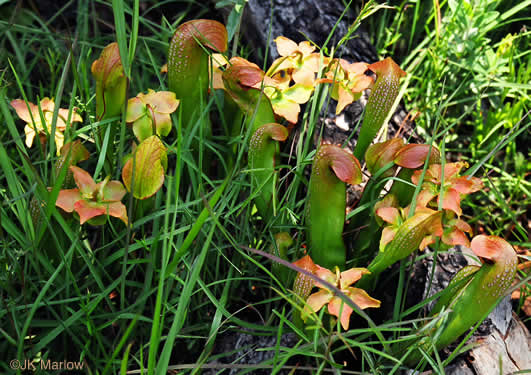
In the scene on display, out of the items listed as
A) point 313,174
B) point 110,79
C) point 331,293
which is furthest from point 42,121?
point 331,293

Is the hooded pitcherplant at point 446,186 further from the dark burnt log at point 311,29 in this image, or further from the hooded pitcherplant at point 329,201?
the dark burnt log at point 311,29

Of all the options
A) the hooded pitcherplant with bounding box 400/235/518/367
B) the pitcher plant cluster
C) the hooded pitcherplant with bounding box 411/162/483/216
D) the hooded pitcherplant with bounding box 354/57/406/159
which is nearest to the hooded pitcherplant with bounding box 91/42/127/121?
the pitcher plant cluster

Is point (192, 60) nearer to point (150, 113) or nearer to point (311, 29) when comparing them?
point (150, 113)

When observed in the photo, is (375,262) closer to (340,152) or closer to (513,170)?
(340,152)

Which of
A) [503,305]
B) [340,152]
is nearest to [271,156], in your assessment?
[340,152]

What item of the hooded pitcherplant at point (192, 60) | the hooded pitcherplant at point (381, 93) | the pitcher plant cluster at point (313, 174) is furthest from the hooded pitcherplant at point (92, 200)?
the hooded pitcherplant at point (381, 93)

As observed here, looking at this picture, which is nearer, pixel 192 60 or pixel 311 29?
pixel 192 60

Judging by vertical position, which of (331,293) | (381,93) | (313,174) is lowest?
(331,293)

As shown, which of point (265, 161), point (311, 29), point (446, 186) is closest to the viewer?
Answer: point (446, 186)

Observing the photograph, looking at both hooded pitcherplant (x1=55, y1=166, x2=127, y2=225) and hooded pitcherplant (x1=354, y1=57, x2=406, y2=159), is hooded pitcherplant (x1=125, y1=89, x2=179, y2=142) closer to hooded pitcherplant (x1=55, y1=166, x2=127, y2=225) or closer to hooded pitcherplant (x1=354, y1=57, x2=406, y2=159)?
hooded pitcherplant (x1=55, y1=166, x2=127, y2=225)
